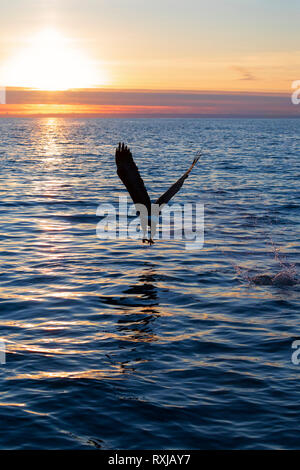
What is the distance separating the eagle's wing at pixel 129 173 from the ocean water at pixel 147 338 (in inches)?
96.9

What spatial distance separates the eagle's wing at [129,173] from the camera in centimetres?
1176

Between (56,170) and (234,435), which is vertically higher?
(56,170)

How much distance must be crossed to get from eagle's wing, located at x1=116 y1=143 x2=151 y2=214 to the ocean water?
246 cm

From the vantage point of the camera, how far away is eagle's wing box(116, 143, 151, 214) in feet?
38.6

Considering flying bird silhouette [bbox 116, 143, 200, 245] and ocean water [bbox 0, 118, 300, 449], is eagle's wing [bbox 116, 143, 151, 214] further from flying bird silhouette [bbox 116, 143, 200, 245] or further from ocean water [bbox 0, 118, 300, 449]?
ocean water [bbox 0, 118, 300, 449]

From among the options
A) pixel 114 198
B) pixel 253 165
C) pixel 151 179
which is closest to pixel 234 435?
pixel 114 198

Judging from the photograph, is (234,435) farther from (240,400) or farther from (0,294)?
(0,294)

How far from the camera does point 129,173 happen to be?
12.0m

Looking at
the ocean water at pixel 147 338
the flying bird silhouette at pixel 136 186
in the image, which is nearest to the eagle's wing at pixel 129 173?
the flying bird silhouette at pixel 136 186

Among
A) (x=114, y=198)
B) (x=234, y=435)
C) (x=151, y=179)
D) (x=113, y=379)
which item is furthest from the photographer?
(x=151, y=179)
